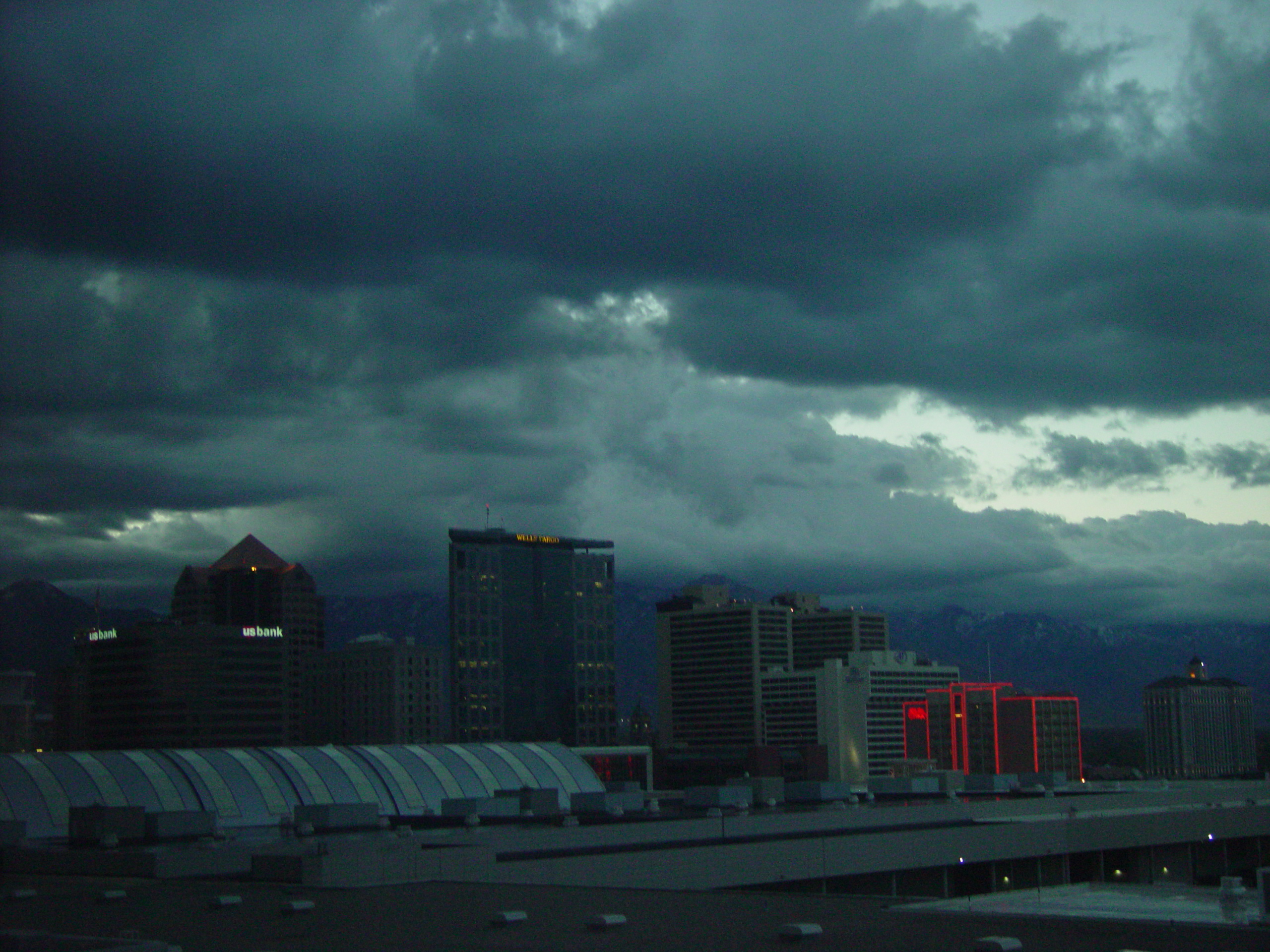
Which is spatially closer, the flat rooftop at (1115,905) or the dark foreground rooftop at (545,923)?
the dark foreground rooftop at (545,923)

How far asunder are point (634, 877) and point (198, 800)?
43558 millimetres

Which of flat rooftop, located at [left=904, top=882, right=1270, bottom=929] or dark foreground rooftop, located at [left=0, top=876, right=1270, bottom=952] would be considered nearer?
dark foreground rooftop, located at [left=0, top=876, right=1270, bottom=952]

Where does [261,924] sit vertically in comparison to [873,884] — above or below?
above

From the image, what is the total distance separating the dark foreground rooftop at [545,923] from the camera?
1228 inches

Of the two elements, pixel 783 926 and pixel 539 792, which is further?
pixel 539 792

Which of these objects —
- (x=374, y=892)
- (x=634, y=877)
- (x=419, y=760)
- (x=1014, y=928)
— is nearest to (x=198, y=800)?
(x=419, y=760)

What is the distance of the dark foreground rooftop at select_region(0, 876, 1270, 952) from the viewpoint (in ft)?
102

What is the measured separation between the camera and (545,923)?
37.2 meters

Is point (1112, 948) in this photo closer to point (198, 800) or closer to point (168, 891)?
point (168, 891)

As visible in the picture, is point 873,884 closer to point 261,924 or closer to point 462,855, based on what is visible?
point 462,855

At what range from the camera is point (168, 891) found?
47.7 m

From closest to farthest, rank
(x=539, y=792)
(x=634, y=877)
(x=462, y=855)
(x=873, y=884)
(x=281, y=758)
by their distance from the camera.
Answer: (x=462, y=855), (x=634, y=877), (x=873, y=884), (x=539, y=792), (x=281, y=758)

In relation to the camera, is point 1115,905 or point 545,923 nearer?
point 545,923

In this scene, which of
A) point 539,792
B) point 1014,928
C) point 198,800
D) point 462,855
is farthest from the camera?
point 198,800
